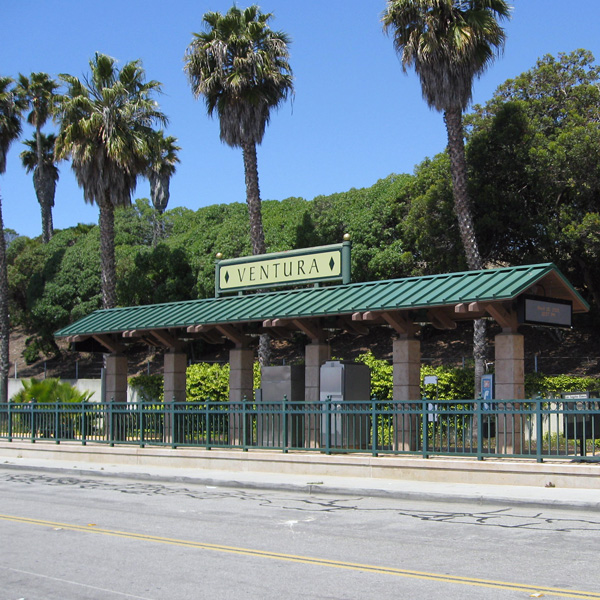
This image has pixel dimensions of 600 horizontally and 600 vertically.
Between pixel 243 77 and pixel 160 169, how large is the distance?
17947mm

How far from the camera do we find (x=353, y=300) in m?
18.8

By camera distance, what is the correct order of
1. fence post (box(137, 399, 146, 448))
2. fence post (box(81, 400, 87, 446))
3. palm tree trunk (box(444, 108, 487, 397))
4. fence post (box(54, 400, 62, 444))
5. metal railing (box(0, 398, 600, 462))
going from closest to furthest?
metal railing (box(0, 398, 600, 462)), fence post (box(137, 399, 146, 448)), fence post (box(81, 400, 87, 446)), fence post (box(54, 400, 62, 444)), palm tree trunk (box(444, 108, 487, 397))

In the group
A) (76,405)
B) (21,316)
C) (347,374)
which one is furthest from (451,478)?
(21,316)

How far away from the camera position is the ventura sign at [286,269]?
66.6 feet

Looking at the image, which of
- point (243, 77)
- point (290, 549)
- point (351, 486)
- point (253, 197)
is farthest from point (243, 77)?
point (290, 549)

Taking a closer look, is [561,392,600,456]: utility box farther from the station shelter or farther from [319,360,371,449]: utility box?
[319,360,371,449]: utility box

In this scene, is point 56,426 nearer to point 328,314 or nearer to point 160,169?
point 328,314

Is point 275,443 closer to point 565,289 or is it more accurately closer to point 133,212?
point 565,289

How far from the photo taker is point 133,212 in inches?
2608

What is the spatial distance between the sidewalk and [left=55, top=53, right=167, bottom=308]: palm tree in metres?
15.0

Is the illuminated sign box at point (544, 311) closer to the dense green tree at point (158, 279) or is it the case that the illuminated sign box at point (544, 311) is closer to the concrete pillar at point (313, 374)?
the concrete pillar at point (313, 374)

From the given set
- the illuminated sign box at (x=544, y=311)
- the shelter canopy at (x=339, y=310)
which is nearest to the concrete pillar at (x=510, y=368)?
the shelter canopy at (x=339, y=310)

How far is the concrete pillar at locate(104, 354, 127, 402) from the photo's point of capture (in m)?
25.1

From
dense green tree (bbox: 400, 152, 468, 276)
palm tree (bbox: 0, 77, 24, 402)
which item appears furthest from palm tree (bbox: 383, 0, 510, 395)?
palm tree (bbox: 0, 77, 24, 402)
